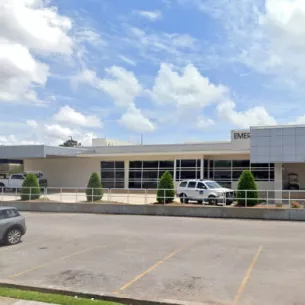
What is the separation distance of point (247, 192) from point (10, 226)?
1436 centimetres

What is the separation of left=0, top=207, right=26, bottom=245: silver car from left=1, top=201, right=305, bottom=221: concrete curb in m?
11.2

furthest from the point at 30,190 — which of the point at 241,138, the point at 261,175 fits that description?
the point at 261,175

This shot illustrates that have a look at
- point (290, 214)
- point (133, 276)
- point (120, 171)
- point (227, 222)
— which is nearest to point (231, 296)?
point (133, 276)

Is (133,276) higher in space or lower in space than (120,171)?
lower

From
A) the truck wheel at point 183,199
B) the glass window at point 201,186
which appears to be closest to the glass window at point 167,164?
the truck wheel at point 183,199

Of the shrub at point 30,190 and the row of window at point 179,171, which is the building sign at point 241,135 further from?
the shrub at point 30,190

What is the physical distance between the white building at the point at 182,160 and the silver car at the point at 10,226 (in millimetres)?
19470

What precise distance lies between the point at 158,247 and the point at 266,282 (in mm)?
5368

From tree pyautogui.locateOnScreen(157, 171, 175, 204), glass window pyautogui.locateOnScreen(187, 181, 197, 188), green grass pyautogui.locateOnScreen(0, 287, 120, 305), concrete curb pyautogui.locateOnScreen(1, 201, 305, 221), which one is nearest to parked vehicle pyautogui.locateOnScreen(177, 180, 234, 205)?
glass window pyautogui.locateOnScreen(187, 181, 197, 188)

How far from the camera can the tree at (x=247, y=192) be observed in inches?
969

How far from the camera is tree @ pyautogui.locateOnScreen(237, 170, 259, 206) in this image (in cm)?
2462

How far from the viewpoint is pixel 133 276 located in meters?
9.97

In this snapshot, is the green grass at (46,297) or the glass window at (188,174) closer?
the green grass at (46,297)

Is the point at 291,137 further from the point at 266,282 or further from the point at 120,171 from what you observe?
the point at 266,282
